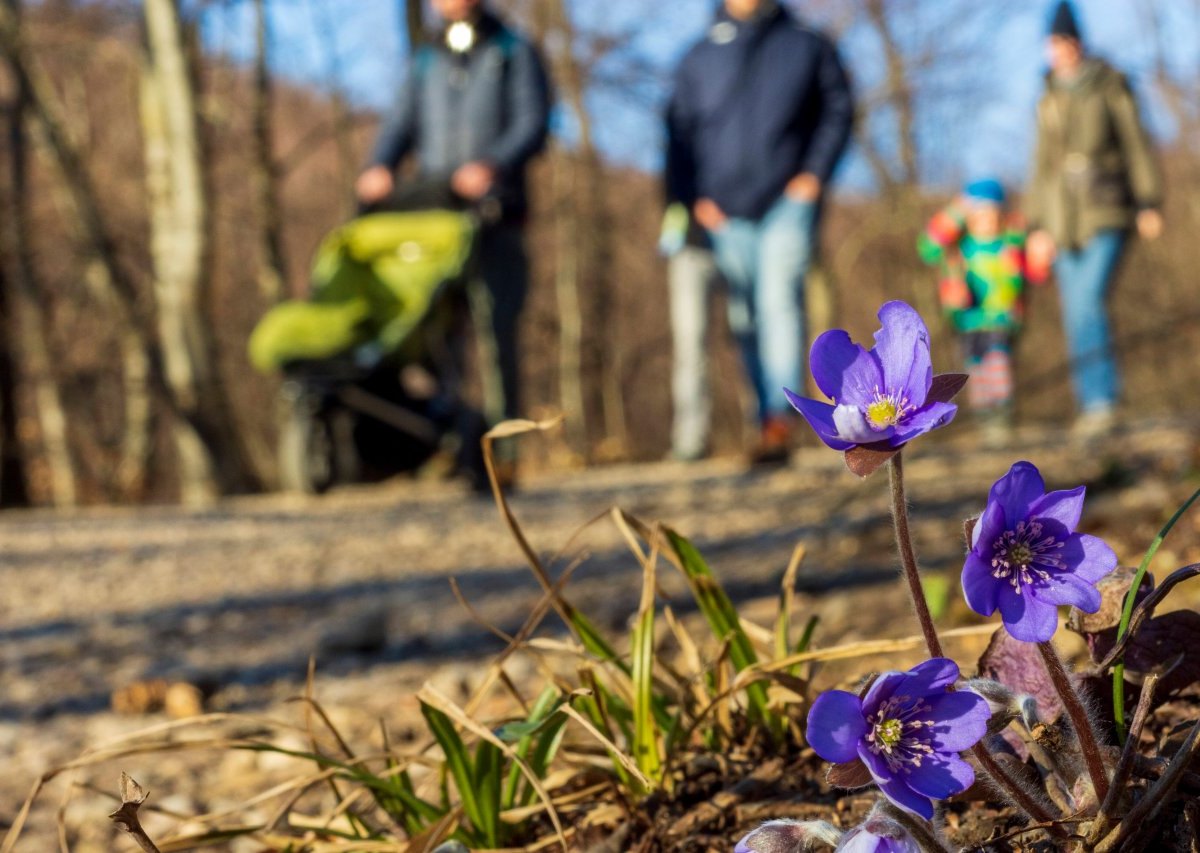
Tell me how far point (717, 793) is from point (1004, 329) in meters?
7.11

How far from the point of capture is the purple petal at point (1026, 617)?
81 cm

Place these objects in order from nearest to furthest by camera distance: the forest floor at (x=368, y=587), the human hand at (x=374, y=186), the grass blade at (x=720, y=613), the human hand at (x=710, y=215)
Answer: the grass blade at (x=720, y=613)
the forest floor at (x=368, y=587)
the human hand at (x=710, y=215)
the human hand at (x=374, y=186)

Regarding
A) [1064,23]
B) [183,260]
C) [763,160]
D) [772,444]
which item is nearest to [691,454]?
[772,444]

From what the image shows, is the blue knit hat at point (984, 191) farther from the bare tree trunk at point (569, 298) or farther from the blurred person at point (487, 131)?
the bare tree trunk at point (569, 298)

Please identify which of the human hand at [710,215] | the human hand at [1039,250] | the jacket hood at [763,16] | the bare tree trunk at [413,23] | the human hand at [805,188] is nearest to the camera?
the human hand at [805,188]

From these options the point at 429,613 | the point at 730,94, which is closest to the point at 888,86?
the point at 730,94

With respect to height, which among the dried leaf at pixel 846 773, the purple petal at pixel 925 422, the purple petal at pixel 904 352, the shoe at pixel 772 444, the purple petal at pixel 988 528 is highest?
the purple petal at pixel 904 352

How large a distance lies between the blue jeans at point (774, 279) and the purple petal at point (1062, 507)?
4558mm

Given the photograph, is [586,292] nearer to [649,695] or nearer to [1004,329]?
[1004,329]

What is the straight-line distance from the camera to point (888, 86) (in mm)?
17844

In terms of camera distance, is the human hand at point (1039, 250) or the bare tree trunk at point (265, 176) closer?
the human hand at point (1039, 250)

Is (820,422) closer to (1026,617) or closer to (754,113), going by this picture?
(1026,617)

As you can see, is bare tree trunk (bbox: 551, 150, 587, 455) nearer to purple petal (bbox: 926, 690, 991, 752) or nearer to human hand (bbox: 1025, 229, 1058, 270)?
human hand (bbox: 1025, 229, 1058, 270)

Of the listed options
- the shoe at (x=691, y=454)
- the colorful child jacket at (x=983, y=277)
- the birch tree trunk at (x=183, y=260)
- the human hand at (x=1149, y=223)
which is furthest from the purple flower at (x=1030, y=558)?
the birch tree trunk at (x=183, y=260)
